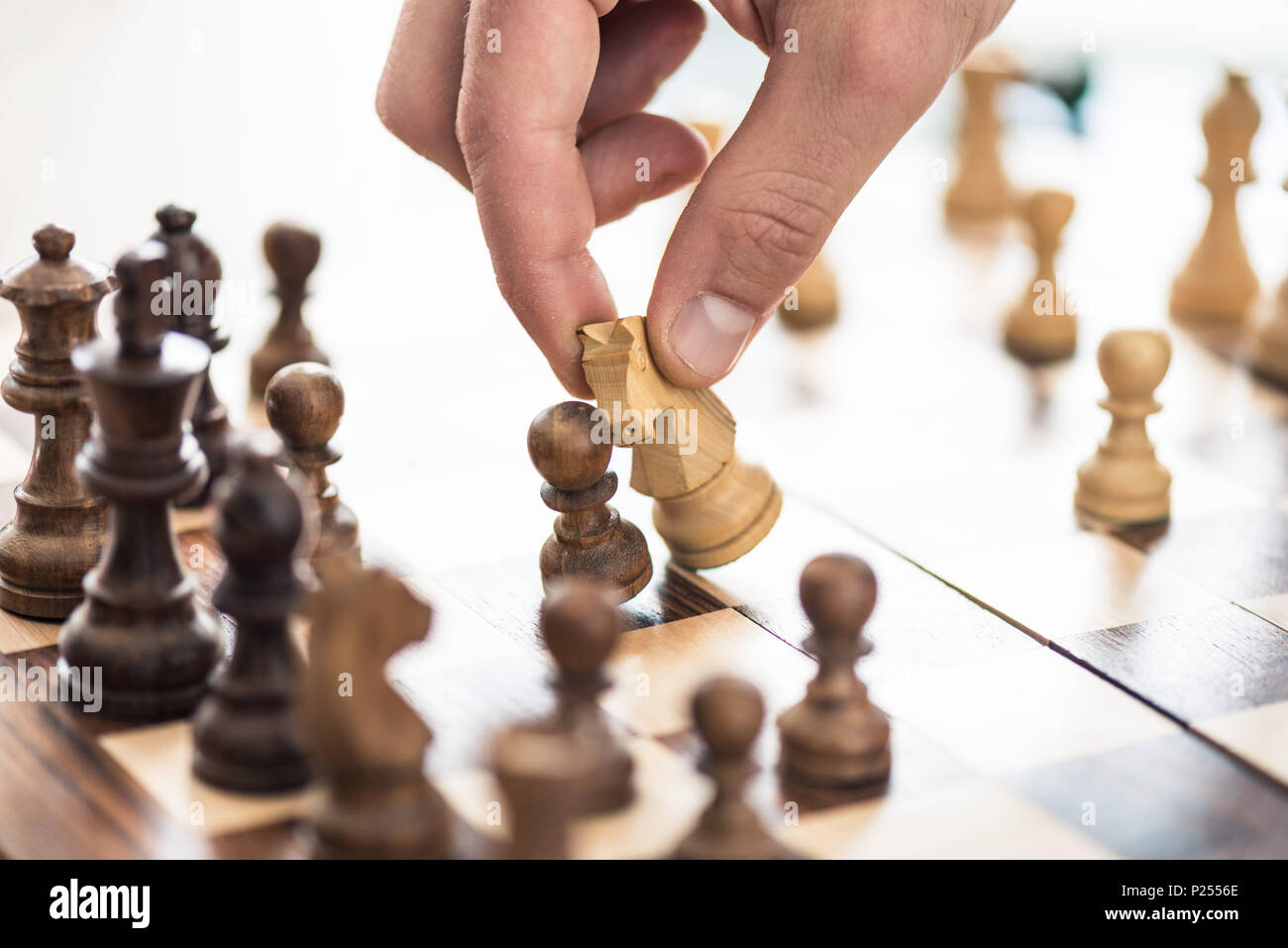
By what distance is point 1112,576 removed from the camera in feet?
4.63

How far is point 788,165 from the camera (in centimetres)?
132

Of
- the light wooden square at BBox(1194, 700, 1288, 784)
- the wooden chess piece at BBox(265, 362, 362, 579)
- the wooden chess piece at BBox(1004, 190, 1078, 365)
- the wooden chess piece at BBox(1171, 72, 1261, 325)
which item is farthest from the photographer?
the wooden chess piece at BBox(1171, 72, 1261, 325)

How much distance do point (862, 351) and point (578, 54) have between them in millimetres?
761

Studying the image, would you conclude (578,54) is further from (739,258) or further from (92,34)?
(92,34)

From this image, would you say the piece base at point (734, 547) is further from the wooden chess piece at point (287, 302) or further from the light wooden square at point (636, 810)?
the wooden chess piece at point (287, 302)

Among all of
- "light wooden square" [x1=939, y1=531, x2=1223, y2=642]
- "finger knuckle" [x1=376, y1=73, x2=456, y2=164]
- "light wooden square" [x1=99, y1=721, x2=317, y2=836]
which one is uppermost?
"finger knuckle" [x1=376, y1=73, x2=456, y2=164]

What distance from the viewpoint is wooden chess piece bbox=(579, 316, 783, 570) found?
1.33 m

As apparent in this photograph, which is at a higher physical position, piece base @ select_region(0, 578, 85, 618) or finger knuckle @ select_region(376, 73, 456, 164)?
finger knuckle @ select_region(376, 73, 456, 164)

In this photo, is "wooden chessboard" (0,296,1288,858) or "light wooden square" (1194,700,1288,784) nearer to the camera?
"wooden chessboard" (0,296,1288,858)

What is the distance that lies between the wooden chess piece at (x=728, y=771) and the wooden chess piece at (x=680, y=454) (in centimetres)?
45

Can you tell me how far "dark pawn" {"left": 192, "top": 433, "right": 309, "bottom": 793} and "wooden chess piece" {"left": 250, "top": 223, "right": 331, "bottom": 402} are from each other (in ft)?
2.50

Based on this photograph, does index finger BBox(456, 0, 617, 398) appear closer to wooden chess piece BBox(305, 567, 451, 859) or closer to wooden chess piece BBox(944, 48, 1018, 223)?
wooden chess piece BBox(305, 567, 451, 859)

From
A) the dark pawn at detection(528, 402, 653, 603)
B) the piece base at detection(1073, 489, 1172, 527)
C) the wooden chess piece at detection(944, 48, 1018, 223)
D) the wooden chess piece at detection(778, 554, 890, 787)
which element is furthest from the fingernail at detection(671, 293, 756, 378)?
the wooden chess piece at detection(944, 48, 1018, 223)

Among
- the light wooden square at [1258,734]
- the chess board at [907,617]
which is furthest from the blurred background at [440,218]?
the light wooden square at [1258,734]
